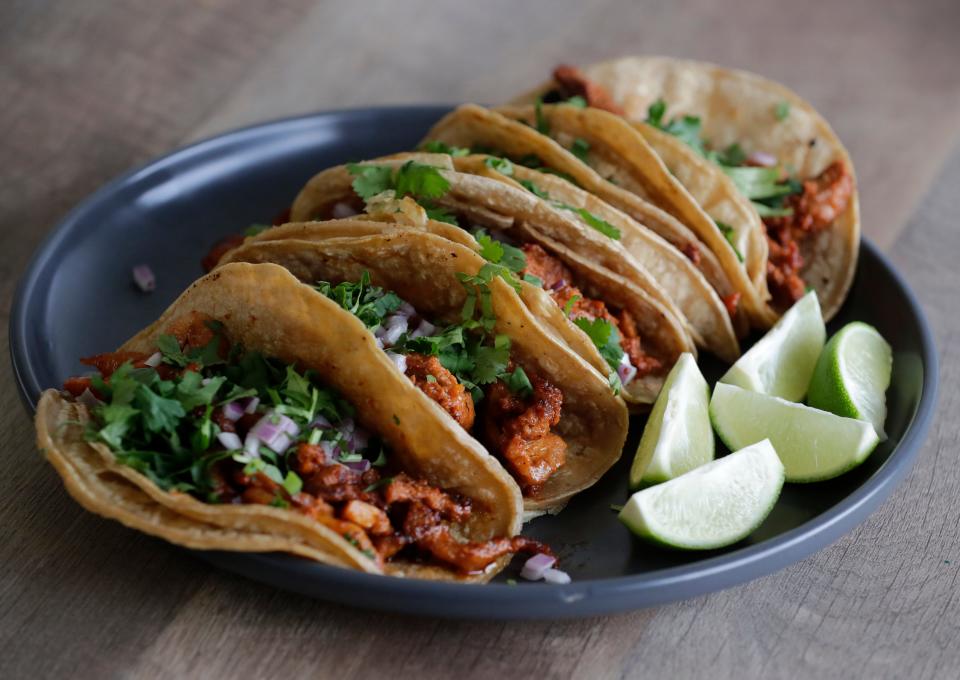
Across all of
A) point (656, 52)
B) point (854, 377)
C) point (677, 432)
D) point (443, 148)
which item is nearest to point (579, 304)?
point (677, 432)

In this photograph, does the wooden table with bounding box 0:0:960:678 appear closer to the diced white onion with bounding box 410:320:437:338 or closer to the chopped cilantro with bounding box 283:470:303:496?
the chopped cilantro with bounding box 283:470:303:496

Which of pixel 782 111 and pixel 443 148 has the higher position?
pixel 443 148

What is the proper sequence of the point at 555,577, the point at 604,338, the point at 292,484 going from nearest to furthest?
the point at 292,484
the point at 555,577
the point at 604,338

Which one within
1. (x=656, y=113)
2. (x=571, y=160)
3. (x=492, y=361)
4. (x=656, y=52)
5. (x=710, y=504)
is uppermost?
(x=571, y=160)

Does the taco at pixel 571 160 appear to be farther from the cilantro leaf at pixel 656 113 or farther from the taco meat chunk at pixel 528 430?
the taco meat chunk at pixel 528 430

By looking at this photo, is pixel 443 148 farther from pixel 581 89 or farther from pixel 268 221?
pixel 268 221

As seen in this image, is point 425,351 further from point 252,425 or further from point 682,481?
point 682,481

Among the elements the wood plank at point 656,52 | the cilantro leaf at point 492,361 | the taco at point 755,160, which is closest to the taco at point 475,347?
the cilantro leaf at point 492,361

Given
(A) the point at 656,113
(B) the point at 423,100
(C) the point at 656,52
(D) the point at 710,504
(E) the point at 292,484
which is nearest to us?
(E) the point at 292,484
